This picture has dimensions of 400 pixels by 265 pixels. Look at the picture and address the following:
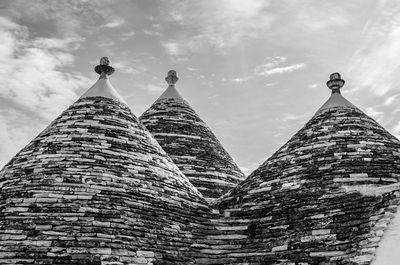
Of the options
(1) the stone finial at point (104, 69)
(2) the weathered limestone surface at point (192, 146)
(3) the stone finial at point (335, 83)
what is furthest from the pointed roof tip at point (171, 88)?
(3) the stone finial at point (335, 83)

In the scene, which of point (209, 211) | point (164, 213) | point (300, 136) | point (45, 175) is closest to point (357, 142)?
point (300, 136)

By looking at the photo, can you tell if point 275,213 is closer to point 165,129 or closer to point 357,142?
point 357,142

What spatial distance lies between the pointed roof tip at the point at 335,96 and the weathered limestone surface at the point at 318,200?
0.63 ft

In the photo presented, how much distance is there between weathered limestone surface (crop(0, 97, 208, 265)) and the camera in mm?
6352

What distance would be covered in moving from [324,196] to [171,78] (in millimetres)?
6858

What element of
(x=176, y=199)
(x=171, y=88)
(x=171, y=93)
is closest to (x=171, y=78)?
(x=171, y=88)

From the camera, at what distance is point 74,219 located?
21.8 feet

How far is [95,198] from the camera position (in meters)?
7.05

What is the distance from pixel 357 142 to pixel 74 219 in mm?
5305

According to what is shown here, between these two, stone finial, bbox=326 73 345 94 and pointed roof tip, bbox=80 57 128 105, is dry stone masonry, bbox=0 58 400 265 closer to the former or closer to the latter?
pointed roof tip, bbox=80 57 128 105

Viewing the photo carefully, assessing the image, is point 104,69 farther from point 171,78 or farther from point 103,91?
point 171,78

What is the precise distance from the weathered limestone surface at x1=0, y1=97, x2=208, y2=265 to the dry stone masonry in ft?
0.06

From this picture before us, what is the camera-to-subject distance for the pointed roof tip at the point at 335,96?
32.4 feet

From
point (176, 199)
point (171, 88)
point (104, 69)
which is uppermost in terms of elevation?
point (171, 88)
